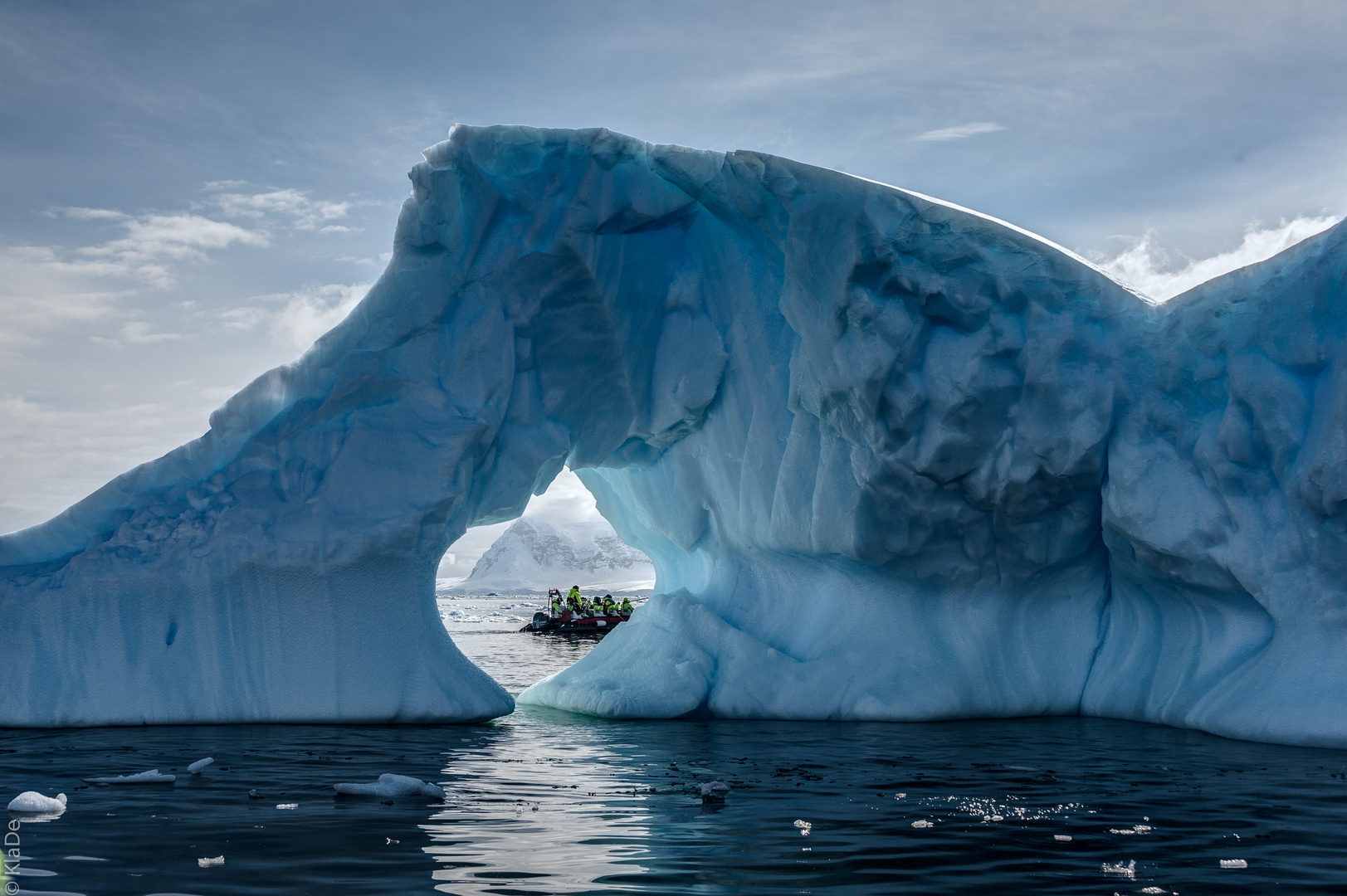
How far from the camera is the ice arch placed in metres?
12.2

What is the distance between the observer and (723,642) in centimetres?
1430

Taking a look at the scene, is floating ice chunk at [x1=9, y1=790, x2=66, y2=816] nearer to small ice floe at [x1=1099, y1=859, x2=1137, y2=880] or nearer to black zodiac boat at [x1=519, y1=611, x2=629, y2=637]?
small ice floe at [x1=1099, y1=859, x2=1137, y2=880]

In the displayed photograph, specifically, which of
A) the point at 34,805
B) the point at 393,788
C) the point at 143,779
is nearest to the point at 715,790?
the point at 393,788

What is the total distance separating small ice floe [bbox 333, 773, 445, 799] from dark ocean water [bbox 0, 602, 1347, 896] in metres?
0.10

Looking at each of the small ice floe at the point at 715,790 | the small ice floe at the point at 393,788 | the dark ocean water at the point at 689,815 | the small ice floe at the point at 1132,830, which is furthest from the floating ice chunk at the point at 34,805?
the small ice floe at the point at 1132,830

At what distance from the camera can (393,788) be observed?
7.90m

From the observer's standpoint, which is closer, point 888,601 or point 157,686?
point 157,686

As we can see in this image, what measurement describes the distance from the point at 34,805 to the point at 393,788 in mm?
Answer: 2168

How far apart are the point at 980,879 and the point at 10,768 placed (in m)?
7.47

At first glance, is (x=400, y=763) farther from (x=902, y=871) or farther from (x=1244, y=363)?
(x=1244, y=363)

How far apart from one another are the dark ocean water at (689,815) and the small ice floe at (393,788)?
0.32 feet

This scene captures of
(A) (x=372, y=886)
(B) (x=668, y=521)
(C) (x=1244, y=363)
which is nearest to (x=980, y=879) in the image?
(A) (x=372, y=886)

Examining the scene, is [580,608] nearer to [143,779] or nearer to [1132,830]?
[143,779]

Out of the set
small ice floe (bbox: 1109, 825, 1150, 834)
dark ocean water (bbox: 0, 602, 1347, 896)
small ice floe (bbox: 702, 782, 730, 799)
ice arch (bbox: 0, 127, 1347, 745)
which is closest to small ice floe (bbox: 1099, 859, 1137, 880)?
dark ocean water (bbox: 0, 602, 1347, 896)
